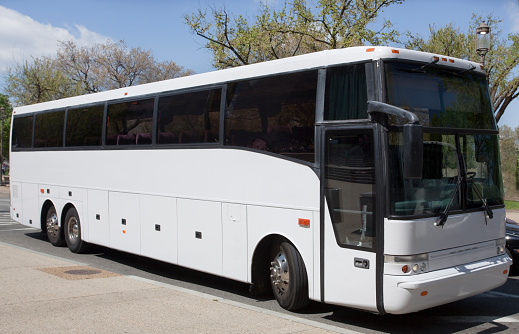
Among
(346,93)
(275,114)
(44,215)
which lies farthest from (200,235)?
(44,215)

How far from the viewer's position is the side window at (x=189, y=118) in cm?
923

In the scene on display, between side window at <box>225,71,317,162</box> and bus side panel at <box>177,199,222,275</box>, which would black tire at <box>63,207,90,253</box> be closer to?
bus side panel at <box>177,199,222,275</box>

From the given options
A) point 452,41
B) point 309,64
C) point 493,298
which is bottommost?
point 493,298

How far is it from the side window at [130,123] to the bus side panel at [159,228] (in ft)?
3.87

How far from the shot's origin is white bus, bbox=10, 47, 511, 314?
260 inches

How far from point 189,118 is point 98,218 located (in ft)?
13.1

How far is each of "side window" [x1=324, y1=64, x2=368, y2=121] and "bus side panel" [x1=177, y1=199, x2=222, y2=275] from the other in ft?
9.00

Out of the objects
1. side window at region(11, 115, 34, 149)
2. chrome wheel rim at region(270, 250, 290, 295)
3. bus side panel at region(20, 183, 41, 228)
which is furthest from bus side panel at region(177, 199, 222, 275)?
side window at region(11, 115, 34, 149)

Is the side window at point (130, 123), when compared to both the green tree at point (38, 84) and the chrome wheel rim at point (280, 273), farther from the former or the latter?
the green tree at point (38, 84)

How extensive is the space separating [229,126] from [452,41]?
2254cm

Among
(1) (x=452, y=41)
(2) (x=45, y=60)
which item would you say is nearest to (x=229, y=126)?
(1) (x=452, y=41)

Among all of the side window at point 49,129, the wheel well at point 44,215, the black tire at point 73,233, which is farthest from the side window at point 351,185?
the wheel well at point 44,215

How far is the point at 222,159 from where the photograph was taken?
29.5ft

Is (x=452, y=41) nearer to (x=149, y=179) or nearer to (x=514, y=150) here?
(x=514, y=150)
